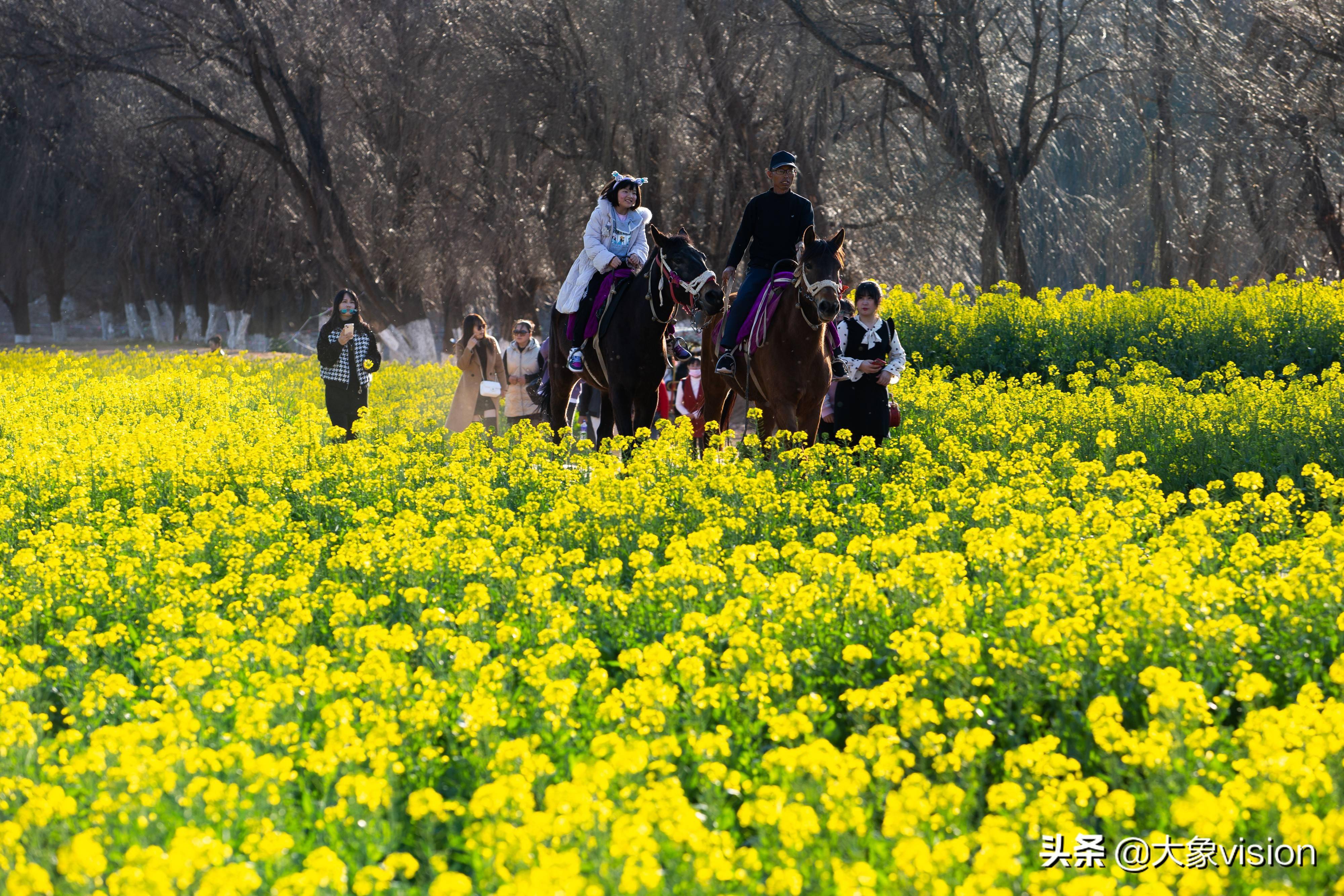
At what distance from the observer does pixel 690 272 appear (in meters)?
10.6

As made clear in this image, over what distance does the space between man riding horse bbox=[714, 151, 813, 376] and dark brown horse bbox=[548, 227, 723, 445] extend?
37cm

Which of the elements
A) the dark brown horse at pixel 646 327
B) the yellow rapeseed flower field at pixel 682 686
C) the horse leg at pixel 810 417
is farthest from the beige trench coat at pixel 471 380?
the yellow rapeseed flower field at pixel 682 686

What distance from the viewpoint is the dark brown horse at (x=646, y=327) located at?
10.6 metres

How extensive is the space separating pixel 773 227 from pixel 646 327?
54.8 inches

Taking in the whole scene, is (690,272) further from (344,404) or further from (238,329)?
(238,329)

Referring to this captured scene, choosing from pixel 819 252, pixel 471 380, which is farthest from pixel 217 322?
pixel 819 252

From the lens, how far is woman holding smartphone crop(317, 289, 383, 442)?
546 inches

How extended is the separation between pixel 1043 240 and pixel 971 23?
8.70 meters

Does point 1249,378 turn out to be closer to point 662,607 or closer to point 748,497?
point 748,497

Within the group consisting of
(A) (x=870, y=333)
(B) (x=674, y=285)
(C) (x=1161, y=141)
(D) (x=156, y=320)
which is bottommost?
(A) (x=870, y=333)

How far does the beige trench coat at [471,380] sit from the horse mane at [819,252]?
5.06 metres

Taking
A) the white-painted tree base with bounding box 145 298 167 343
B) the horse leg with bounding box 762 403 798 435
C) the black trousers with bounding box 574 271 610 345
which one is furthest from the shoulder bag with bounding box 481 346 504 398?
the white-painted tree base with bounding box 145 298 167 343

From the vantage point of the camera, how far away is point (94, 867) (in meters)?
3.16

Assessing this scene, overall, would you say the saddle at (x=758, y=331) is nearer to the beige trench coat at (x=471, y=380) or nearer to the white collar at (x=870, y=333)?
the white collar at (x=870, y=333)
